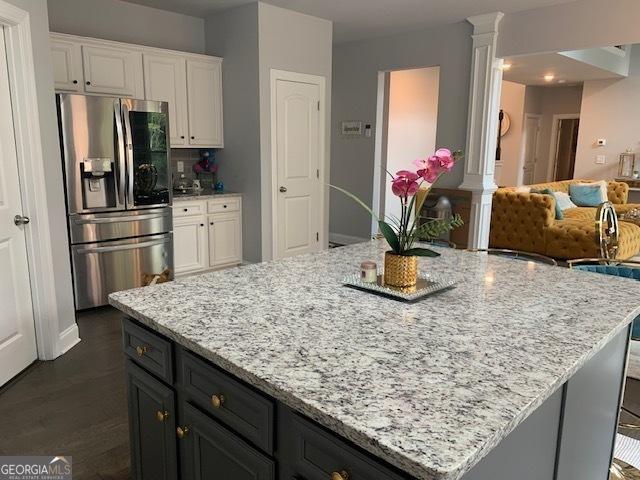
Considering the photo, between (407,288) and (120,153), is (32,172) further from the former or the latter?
(407,288)

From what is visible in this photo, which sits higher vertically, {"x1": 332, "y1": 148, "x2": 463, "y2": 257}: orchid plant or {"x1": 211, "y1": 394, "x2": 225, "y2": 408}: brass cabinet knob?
{"x1": 332, "y1": 148, "x2": 463, "y2": 257}: orchid plant

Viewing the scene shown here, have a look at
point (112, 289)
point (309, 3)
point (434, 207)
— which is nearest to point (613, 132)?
point (434, 207)

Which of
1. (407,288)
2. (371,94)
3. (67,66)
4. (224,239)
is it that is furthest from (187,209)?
(407,288)

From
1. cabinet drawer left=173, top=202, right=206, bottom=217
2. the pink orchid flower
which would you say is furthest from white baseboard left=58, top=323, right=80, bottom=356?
the pink orchid flower

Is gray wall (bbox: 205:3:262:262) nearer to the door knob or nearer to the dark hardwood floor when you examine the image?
the dark hardwood floor

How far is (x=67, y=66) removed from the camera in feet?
13.1

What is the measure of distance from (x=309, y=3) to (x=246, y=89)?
0.98 metres

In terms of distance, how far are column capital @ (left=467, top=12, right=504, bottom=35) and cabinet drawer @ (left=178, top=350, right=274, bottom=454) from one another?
186 inches

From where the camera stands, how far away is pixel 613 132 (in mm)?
9008

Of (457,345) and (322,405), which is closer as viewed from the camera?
(322,405)

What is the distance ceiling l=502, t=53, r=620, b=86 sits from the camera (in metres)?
6.86

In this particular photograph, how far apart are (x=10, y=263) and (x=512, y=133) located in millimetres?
9900

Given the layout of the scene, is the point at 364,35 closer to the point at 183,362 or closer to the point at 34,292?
the point at 34,292

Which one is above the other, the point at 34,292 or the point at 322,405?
the point at 322,405
